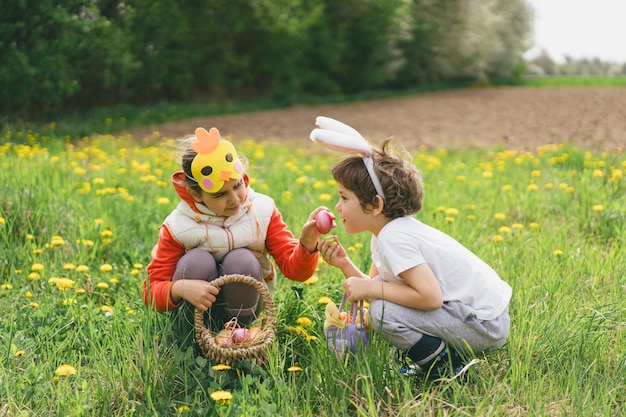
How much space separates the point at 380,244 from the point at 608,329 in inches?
37.4

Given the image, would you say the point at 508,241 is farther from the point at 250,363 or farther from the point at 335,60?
the point at 335,60

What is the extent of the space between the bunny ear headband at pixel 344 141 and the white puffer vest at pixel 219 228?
50cm

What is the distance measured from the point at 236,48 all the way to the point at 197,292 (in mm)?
14181

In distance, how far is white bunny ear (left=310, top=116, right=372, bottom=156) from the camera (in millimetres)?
2090

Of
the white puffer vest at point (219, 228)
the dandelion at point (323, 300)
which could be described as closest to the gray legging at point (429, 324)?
the dandelion at point (323, 300)

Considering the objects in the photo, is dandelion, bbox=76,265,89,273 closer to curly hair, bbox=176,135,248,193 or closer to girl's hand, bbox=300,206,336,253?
curly hair, bbox=176,135,248,193

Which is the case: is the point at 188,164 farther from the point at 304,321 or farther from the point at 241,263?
the point at 304,321

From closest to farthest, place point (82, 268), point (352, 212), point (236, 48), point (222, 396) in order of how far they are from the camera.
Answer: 1. point (222, 396)
2. point (352, 212)
3. point (82, 268)
4. point (236, 48)

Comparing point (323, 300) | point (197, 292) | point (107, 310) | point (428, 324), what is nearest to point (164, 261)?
point (197, 292)

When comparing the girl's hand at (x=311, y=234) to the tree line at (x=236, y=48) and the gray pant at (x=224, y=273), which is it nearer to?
the gray pant at (x=224, y=273)

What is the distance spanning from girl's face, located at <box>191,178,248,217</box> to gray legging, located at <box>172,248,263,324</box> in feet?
0.51

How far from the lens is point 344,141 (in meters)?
2.11

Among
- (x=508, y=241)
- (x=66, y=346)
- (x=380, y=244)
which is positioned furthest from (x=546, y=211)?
(x=66, y=346)

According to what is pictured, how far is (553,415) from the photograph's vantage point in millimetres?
1919
